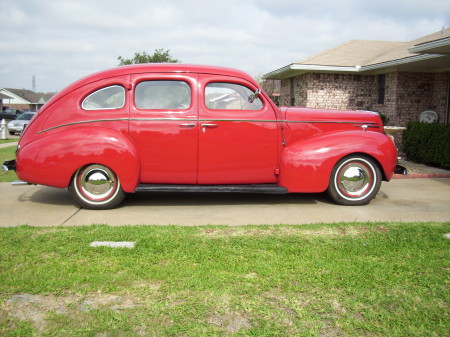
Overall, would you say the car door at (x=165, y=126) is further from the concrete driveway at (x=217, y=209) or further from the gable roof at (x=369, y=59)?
the gable roof at (x=369, y=59)

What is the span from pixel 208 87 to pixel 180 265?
2922 mm

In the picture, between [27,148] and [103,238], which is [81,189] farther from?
[103,238]

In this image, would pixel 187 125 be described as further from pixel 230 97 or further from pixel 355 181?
pixel 355 181

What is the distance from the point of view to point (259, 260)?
Result: 382 cm

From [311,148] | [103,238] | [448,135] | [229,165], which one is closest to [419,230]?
[311,148]

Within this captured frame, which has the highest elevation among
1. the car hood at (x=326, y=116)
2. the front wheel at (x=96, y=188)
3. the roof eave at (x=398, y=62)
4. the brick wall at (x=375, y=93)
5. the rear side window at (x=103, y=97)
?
the roof eave at (x=398, y=62)

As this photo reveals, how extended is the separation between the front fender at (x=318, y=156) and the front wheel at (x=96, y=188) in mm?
2265

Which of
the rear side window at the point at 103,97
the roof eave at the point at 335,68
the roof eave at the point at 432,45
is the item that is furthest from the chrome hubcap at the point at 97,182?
the roof eave at the point at 335,68

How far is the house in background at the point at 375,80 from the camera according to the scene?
1377cm

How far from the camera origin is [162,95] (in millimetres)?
5867

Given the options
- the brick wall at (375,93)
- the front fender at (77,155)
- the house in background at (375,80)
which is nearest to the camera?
the front fender at (77,155)

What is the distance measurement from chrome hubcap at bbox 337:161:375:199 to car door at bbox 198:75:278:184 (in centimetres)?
98

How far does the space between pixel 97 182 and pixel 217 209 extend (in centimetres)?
166

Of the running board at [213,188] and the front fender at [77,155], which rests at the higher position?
the front fender at [77,155]
